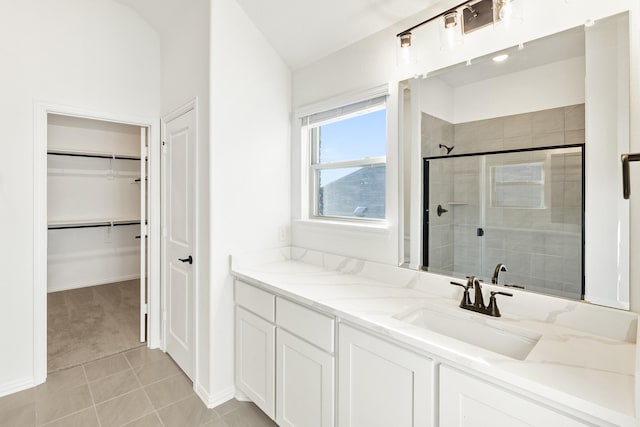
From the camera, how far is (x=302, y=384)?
65.0 inches

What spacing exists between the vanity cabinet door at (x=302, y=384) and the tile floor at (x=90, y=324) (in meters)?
1.92

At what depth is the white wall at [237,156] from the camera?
2.10 metres

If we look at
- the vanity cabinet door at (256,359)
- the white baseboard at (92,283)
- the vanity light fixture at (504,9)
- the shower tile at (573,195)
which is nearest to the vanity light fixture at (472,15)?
the vanity light fixture at (504,9)

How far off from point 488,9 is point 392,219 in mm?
1119

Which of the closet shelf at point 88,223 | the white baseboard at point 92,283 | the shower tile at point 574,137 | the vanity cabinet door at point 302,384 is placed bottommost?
the white baseboard at point 92,283

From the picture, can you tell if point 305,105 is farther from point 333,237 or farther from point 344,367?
point 344,367

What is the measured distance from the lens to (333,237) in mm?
2271

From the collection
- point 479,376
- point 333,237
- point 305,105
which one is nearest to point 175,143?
point 305,105

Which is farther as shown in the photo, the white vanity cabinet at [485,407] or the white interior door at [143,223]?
the white interior door at [143,223]

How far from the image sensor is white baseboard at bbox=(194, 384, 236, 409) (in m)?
2.11

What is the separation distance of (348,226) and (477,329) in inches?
39.7

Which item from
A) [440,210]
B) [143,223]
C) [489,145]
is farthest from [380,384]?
[143,223]

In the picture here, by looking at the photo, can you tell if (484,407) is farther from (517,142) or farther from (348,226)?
(348,226)

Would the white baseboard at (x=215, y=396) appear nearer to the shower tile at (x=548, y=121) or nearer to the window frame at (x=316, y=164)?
the window frame at (x=316, y=164)
